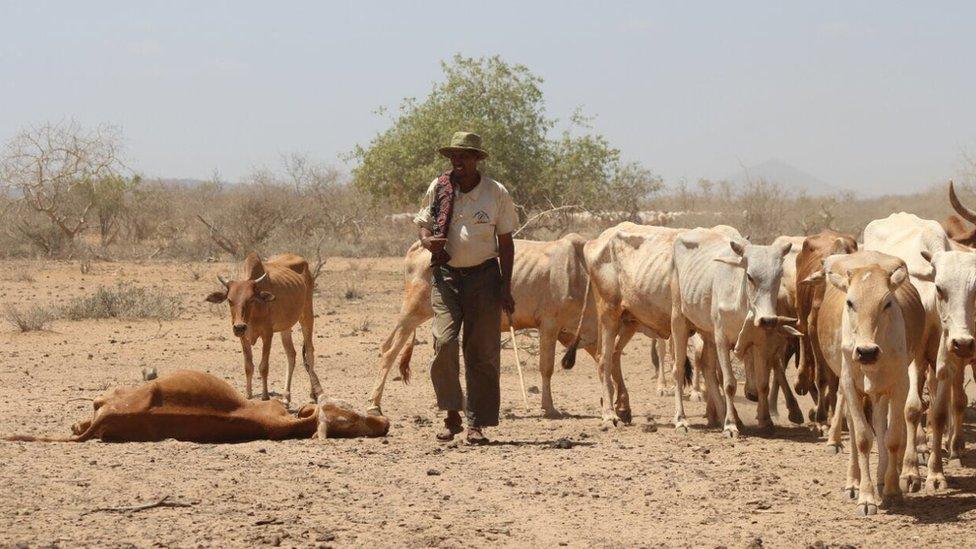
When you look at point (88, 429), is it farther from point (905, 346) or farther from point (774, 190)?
point (774, 190)

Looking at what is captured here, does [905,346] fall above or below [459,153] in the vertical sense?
below

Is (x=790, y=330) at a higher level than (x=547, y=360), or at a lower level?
higher

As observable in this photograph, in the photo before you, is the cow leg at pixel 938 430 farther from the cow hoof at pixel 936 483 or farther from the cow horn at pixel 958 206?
the cow horn at pixel 958 206

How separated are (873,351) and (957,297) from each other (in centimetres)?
118

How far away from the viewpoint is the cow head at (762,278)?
10109 millimetres

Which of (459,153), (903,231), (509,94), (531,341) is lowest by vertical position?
(531,341)

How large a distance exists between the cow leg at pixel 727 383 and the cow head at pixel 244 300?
4.63m

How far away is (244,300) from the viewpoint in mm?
12914

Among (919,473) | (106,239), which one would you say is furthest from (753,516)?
(106,239)

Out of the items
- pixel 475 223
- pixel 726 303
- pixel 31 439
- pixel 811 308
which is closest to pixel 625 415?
pixel 726 303

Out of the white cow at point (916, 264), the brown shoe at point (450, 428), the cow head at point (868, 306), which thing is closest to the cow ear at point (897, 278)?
the cow head at point (868, 306)

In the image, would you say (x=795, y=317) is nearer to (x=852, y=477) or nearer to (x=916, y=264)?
(x=916, y=264)

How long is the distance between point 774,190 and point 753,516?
1453 inches

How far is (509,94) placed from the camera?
101 ft
